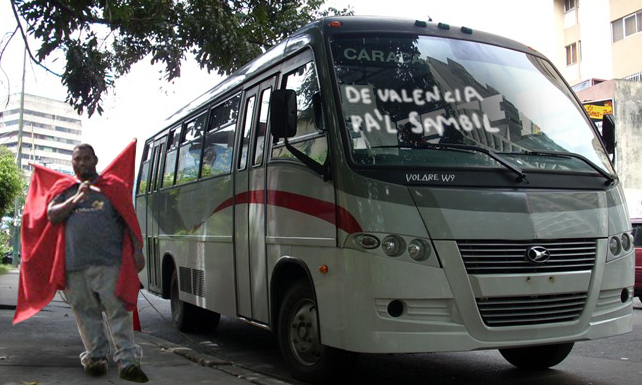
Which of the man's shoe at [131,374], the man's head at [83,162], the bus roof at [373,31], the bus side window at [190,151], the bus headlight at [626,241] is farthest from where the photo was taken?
the bus side window at [190,151]

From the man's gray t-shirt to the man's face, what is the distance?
167 mm

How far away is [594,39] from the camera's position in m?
36.5

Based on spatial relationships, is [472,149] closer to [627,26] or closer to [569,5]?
[627,26]

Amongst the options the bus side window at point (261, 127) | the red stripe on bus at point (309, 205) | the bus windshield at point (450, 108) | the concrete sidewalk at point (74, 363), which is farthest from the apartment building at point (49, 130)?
the bus windshield at point (450, 108)

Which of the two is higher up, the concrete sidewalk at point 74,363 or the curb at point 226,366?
the concrete sidewalk at point 74,363

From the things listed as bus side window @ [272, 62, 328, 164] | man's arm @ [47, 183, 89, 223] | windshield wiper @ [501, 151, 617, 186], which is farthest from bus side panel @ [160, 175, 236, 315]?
windshield wiper @ [501, 151, 617, 186]

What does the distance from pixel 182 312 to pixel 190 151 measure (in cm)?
224

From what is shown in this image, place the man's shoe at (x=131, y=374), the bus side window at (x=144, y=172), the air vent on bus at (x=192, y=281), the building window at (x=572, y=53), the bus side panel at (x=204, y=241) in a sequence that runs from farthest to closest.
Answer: the building window at (x=572, y=53) → the bus side window at (x=144, y=172) → the air vent on bus at (x=192, y=281) → the bus side panel at (x=204, y=241) → the man's shoe at (x=131, y=374)

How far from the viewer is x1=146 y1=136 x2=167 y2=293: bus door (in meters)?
11.0

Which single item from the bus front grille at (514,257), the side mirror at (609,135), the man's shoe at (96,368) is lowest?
the man's shoe at (96,368)

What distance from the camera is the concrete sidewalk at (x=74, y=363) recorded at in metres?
5.60

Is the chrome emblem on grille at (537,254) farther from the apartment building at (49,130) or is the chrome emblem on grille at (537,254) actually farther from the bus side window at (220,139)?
the apartment building at (49,130)

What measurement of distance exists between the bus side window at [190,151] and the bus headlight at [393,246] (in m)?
4.42

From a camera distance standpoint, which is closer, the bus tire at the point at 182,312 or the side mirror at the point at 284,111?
the side mirror at the point at 284,111
